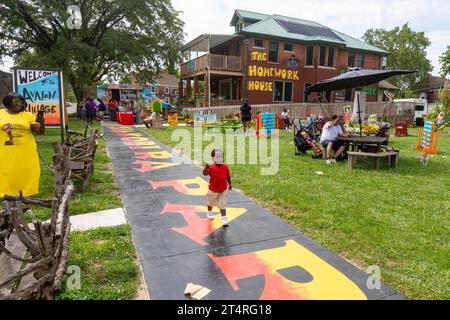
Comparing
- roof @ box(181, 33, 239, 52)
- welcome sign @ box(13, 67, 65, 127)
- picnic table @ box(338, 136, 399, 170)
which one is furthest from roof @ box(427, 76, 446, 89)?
welcome sign @ box(13, 67, 65, 127)

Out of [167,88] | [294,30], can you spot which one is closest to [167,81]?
[167,88]

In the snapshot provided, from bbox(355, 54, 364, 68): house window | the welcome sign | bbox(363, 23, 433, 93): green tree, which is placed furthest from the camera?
bbox(363, 23, 433, 93): green tree

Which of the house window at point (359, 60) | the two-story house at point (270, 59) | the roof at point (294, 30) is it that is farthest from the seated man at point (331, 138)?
the house window at point (359, 60)

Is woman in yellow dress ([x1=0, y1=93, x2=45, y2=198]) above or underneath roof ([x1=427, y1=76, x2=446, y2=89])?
underneath

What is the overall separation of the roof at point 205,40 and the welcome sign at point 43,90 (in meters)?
17.1

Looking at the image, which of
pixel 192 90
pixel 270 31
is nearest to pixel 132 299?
pixel 270 31

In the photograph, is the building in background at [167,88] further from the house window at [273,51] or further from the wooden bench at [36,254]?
the wooden bench at [36,254]

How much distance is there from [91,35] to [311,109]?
20210 millimetres

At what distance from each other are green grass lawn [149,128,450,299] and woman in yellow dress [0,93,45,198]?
364 centimetres

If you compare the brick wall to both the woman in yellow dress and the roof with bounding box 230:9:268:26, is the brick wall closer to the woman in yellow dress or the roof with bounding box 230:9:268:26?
the roof with bounding box 230:9:268:26

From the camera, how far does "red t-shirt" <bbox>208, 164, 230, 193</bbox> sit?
14.4ft

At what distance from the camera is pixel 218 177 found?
4387 millimetres

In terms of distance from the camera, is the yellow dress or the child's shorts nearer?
the yellow dress
